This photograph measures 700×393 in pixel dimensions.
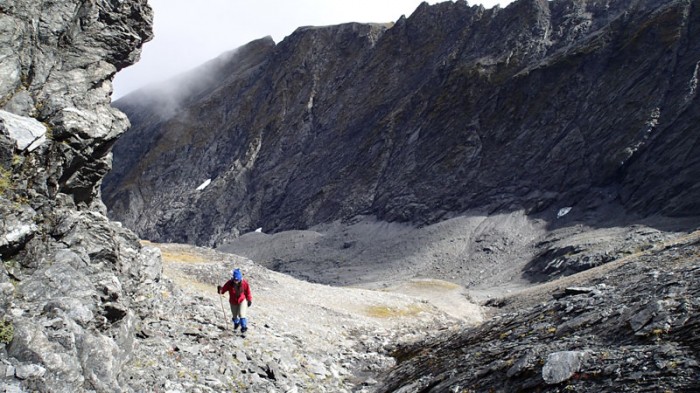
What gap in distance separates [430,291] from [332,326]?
39.8m

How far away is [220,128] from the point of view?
17662 cm

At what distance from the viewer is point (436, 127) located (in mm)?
125250

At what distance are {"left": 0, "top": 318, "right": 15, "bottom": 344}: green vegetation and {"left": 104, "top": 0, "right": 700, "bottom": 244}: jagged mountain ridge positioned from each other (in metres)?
87.9

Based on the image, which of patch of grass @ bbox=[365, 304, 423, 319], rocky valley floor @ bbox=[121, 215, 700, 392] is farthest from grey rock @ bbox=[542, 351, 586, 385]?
patch of grass @ bbox=[365, 304, 423, 319]

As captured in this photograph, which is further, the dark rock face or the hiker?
the hiker

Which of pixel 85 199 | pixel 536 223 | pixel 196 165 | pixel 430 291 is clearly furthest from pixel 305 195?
pixel 85 199

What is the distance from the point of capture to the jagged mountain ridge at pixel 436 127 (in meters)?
95.9

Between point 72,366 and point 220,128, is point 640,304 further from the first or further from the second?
point 220,128

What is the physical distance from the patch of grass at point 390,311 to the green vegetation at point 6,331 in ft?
94.0

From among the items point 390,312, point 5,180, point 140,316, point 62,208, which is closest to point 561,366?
point 140,316

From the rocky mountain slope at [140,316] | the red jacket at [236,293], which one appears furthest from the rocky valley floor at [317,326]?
the red jacket at [236,293]

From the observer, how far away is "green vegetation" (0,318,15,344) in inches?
417

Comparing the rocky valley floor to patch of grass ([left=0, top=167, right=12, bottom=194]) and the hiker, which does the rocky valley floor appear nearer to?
the hiker

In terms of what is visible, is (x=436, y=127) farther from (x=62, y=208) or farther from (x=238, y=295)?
(x=62, y=208)
